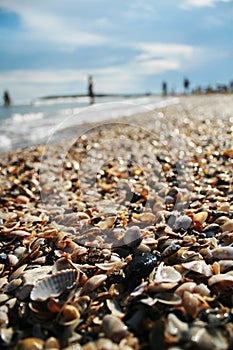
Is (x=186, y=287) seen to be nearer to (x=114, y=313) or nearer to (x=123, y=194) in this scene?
(x=114, y=313)

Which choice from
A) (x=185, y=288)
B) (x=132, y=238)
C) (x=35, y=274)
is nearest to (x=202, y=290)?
(x=185, y=288)

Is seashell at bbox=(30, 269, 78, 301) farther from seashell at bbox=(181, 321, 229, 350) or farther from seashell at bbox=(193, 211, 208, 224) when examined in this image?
seashell at bbox=(193, 211, 208, 224)

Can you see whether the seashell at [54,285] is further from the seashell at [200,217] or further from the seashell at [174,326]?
the seashell at [200,217]

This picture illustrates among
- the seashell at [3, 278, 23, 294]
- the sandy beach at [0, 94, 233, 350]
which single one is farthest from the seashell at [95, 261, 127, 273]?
the seashell at [3, 278, 23, 294]

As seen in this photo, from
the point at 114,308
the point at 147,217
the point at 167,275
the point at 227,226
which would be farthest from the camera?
the point at 147,217

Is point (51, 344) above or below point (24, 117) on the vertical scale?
below

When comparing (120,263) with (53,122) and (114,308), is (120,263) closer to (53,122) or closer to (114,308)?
(114,308)

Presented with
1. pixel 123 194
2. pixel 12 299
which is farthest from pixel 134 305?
pixel 123 194
